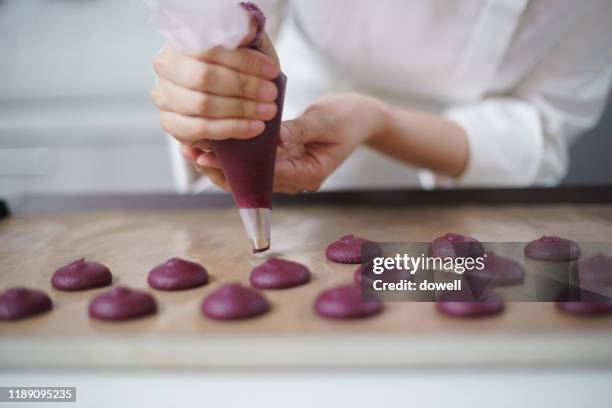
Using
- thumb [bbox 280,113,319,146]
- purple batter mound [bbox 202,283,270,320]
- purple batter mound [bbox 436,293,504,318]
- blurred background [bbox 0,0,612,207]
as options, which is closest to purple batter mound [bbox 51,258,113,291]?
purple batter mound [bbox 202,283,270,320]

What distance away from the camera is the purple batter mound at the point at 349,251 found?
939 millimetres

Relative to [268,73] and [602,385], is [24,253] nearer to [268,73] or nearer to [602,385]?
[268,73]

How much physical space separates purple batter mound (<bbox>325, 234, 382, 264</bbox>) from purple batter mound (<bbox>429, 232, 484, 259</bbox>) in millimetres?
88

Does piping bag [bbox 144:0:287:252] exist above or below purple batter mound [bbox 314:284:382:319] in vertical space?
above

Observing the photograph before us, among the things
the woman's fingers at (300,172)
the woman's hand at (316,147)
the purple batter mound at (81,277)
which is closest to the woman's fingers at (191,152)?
the woman's hand at (316,147)

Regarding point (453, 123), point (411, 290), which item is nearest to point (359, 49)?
point (453, 123)

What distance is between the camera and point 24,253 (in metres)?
1.06

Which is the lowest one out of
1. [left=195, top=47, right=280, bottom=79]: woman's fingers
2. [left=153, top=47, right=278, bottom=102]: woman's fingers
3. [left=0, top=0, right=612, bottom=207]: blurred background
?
[left=0, top=0, right=612, bottom=207]: blurred background

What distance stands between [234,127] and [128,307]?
26 cm

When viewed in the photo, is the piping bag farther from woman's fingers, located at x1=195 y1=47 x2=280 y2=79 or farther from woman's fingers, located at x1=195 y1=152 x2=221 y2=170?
woman's fingers, located at x1=195 y1=152 x2=221 y2=170

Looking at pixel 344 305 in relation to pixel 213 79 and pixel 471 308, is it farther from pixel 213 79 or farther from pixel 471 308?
pixel 213 79

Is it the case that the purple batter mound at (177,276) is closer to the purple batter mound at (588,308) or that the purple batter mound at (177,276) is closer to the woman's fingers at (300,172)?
the woman's fingers at (300,172)

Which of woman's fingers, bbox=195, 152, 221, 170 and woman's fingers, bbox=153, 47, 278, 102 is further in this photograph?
woman's fingers, bbox=195, 152, 221, 170

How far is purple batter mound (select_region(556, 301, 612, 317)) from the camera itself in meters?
0.67
